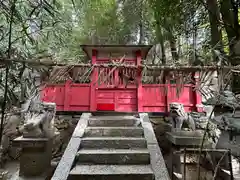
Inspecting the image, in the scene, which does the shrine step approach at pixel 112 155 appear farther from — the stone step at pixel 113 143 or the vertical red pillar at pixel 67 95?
the vertical red pillar at pixel 67 95

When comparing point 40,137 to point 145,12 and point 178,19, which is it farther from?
point 145,12

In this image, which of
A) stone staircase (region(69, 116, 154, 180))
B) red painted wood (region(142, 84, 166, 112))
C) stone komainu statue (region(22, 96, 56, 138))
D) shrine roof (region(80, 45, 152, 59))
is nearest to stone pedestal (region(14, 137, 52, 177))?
stone komainu statue (region(22, 96, 56, 138))

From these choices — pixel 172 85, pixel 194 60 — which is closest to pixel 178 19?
pixel 172 85

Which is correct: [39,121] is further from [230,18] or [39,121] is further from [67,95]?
[230,18]

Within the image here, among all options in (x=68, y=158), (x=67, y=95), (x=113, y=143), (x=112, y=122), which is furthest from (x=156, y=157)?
(x=67, y=95)

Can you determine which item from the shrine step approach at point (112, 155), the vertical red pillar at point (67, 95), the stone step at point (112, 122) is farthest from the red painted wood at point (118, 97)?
the shrine step approach at point (112, 155)

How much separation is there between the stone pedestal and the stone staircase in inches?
26.3

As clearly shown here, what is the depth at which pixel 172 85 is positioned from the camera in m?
5.40

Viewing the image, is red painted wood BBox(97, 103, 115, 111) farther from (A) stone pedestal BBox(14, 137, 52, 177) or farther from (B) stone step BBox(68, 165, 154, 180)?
(B) stone step BBox(68, 165, 154, 180)

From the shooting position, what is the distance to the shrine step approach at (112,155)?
254cm

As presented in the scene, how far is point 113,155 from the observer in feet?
9.60

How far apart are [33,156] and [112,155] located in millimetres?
1398

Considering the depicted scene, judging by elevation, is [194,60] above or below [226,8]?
below

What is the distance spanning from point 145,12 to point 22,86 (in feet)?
30.2
